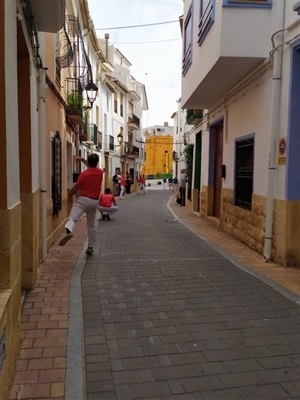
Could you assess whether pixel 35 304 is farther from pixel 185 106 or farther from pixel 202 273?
pixel 185 106

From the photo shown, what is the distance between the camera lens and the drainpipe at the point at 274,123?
6.12 m

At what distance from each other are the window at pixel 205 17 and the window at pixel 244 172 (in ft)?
7.69

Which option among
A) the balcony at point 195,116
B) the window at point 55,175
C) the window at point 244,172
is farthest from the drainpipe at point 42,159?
the balcony at point 195,116

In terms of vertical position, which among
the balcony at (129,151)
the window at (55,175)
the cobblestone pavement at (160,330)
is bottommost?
the cobblestone pavement at (160,330)

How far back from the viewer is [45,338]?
134 inches

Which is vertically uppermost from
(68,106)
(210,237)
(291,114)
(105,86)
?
(105,86)

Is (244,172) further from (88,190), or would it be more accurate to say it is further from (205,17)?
(88,190)

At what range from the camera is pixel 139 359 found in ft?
10.2

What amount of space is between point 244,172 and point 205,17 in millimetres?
3292

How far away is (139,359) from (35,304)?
1.62 m

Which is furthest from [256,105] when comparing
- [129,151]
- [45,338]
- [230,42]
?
[129,151]

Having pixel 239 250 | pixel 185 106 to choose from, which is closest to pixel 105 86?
pixel 185 106

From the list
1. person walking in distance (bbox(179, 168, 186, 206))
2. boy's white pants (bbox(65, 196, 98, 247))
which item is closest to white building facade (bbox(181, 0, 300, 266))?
boy's white pants (bbox(65, 196, 98, 247))

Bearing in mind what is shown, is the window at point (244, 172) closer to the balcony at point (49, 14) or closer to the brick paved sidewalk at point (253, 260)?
the brick paved sidewalk at point (253, 260)
